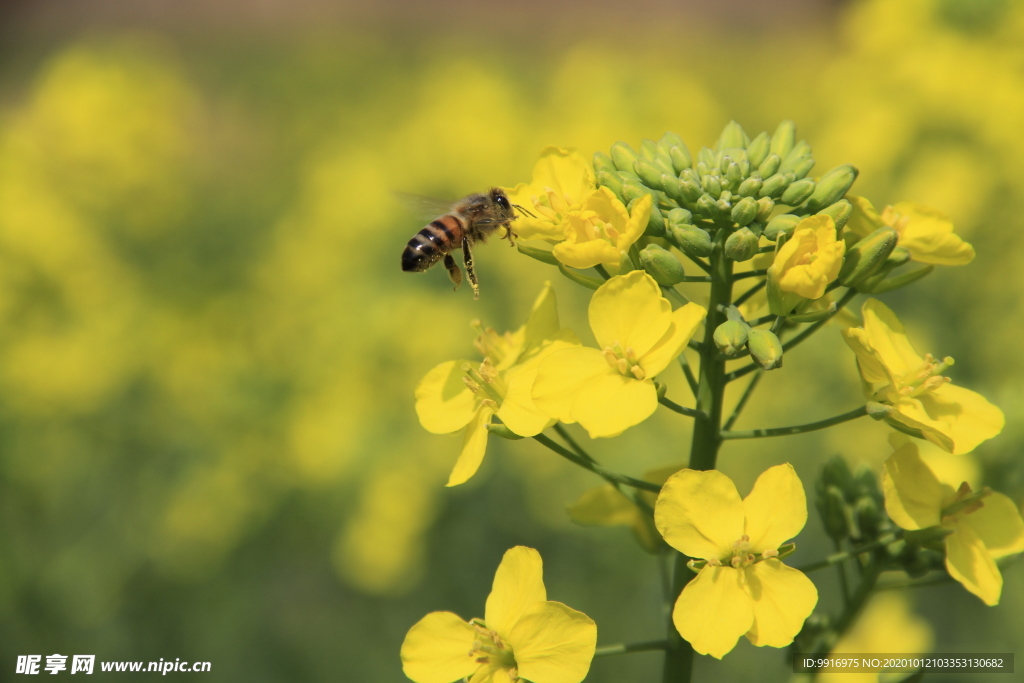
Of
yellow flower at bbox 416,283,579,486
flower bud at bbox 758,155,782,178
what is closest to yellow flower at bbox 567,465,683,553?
yellow flower at bbox 416,283,579,486

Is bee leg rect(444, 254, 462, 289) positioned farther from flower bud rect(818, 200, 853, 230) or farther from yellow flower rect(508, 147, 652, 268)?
flower bud rect(818, 200, 853, 230)

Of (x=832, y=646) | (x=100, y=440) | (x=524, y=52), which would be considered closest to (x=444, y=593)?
(x=100, y=440)

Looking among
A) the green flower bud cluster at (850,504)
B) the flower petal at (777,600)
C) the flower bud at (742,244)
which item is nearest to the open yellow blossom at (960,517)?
the green flower bud cluster at (850,504)

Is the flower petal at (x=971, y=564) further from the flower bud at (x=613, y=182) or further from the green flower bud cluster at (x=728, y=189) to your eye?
the flower bud at (x=613, y=182)

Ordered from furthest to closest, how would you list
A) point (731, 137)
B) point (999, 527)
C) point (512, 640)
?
1. point (731, 137)
2. point (999, 527)
3. point (512, 640)

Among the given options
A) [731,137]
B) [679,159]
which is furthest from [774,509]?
[731,137]

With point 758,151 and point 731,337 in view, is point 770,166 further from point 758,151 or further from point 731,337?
point 731,337
